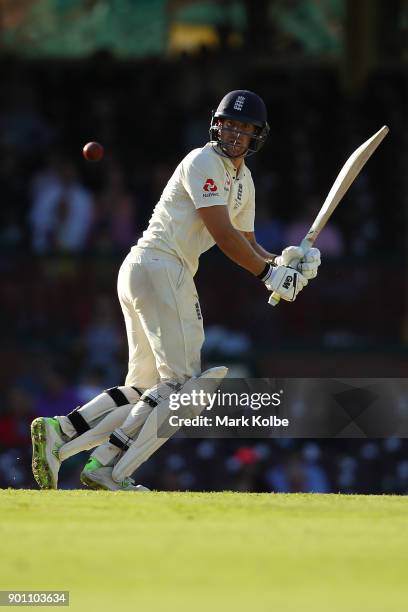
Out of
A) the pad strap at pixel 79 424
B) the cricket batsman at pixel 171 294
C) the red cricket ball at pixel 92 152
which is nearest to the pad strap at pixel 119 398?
the cricket batsman at pixel 171 294

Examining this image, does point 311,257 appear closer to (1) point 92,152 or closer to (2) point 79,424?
(2) point 79,424

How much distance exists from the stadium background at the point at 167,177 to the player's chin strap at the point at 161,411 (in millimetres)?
4283

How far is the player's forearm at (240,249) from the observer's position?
7109 mm

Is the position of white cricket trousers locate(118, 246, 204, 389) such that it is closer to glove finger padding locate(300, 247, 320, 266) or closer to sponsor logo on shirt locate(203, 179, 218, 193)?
sponsor logo on shirt locate(203, 179, 218, 193)

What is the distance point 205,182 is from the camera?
23.5 ft

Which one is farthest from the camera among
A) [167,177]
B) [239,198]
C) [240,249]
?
[167,177]

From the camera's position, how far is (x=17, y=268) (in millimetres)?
12844

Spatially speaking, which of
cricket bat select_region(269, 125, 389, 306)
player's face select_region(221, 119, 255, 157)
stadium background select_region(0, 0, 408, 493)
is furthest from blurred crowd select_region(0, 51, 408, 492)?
player's face select_region(221, 119, 255, 157)

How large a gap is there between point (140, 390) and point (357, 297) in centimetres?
521

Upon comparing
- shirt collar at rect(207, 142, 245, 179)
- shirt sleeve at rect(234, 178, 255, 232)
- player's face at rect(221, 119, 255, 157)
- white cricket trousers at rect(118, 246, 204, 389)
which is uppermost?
player's face at rect(221, 119, 255, 157)

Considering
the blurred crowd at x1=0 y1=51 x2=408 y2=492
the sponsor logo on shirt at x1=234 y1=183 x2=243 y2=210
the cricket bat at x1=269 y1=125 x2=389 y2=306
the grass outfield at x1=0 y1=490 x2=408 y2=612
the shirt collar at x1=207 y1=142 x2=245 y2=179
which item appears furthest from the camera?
the blurred crowd at x1=0 y1=51 x2=408 y2=492

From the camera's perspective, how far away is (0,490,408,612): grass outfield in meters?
4.59

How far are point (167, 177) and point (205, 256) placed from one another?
123 centimetres

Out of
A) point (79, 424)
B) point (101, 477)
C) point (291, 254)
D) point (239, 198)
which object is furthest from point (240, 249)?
point (101, 477)
